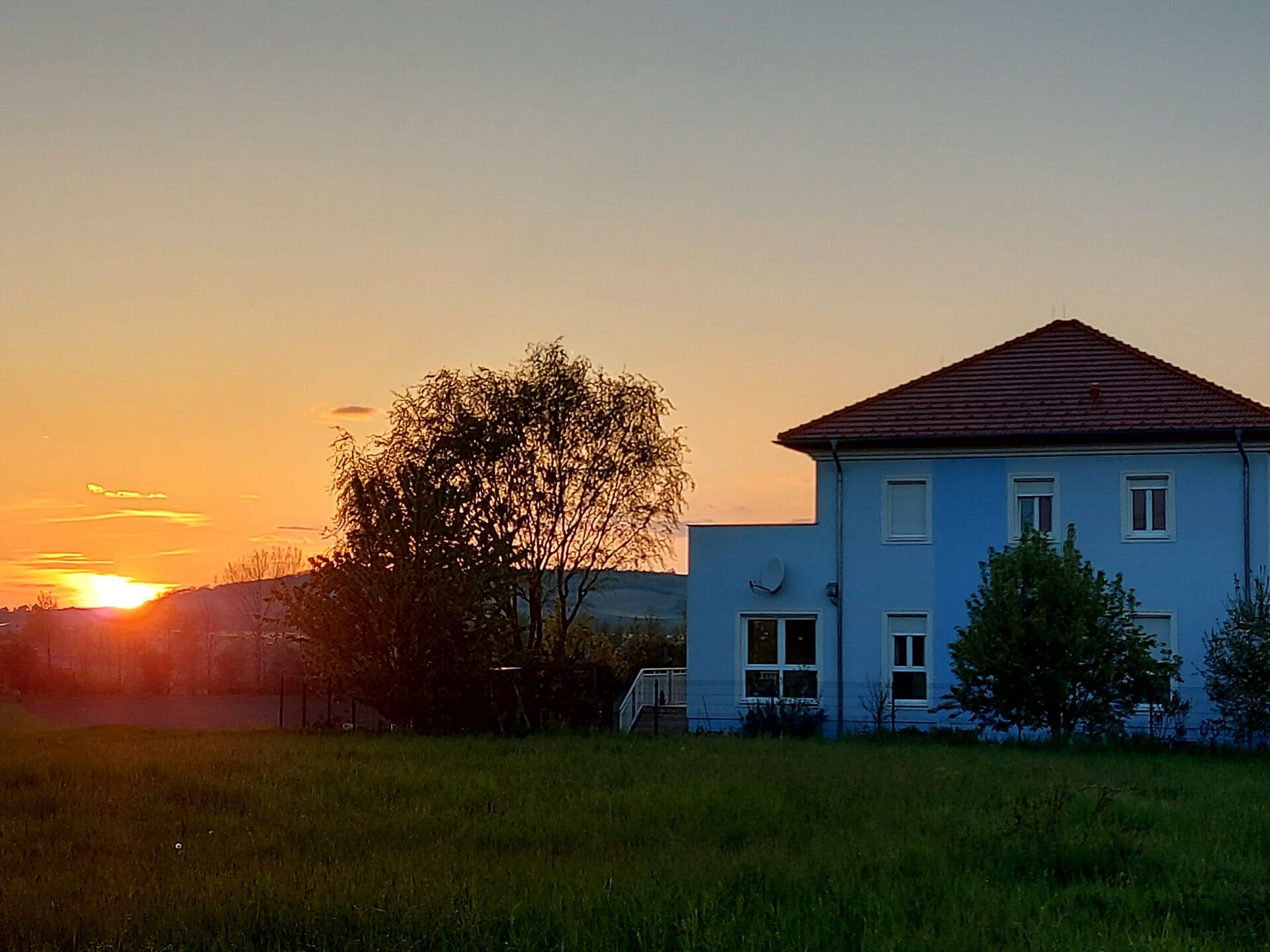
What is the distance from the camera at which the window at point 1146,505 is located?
99.0 feet

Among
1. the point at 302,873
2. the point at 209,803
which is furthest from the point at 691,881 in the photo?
the point at 209,803

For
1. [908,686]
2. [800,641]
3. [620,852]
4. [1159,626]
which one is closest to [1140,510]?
[1159,626]

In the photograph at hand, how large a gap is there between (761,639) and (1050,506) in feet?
21.0

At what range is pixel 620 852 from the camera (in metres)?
12.7

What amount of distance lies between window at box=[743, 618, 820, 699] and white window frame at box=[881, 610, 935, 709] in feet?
4.63

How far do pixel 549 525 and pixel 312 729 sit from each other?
13.4m

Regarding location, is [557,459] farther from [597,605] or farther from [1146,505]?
[597,605]

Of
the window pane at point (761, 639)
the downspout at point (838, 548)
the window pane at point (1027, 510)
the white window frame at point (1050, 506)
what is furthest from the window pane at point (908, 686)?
the window pane at point (1027, 510)

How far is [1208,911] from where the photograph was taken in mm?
10320

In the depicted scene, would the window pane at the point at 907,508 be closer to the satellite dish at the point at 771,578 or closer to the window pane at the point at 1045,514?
the window pane at the point at 1045,514

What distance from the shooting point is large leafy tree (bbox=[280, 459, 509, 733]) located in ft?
90.1

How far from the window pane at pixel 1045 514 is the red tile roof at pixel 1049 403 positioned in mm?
1310

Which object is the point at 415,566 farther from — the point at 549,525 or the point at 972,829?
the point at 972,829

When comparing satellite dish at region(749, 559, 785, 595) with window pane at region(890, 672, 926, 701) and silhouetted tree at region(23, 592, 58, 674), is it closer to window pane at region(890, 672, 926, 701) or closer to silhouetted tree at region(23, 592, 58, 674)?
window pane at region(890, 672, 926, 701)
